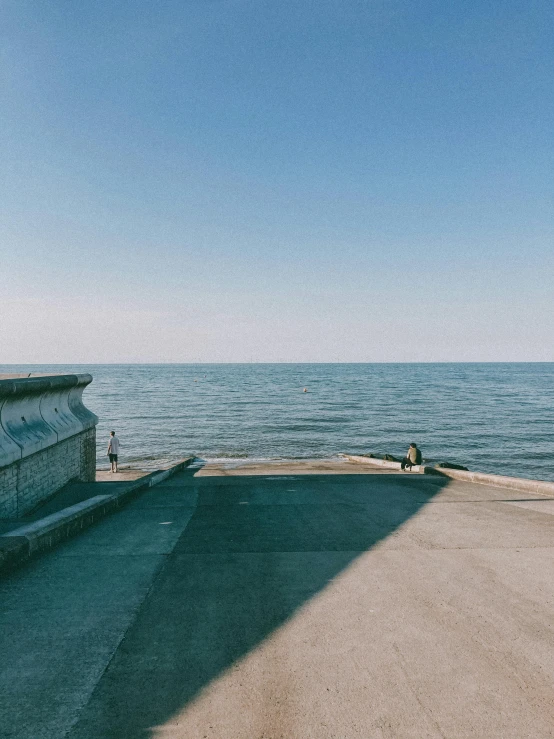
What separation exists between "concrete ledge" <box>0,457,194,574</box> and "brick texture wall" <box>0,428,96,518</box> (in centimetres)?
94

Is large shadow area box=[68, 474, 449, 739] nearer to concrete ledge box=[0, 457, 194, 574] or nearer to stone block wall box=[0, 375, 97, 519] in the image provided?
concrete ledge box=[0, 457, 194, 574]

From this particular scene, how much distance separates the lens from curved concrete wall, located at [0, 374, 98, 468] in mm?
7477

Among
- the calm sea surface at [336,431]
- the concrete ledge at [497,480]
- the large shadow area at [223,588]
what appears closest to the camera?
the large shadow area at [223,588]

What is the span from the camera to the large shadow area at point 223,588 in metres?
3.28

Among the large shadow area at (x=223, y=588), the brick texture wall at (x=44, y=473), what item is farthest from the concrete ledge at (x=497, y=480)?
the brick texture wall at (x=44, y=473)

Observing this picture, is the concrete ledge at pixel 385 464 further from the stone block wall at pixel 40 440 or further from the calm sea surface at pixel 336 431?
the stone block wall at pixel 40 440

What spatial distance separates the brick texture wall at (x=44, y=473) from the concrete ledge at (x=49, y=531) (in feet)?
3.07

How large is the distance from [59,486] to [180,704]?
7.80 meters

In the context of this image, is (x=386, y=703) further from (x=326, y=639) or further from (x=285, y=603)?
(x=285, y=603)

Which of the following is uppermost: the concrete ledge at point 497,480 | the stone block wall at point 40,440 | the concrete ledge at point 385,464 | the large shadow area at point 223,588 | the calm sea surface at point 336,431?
the stone block wall at point 40,440

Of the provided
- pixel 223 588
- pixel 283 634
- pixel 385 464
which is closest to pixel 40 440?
pixel 223 588

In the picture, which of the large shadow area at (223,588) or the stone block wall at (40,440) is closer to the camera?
the large shadow area at (223,588)

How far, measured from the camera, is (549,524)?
771cm

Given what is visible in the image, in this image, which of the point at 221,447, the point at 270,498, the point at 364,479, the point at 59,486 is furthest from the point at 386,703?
the point at 221,447
